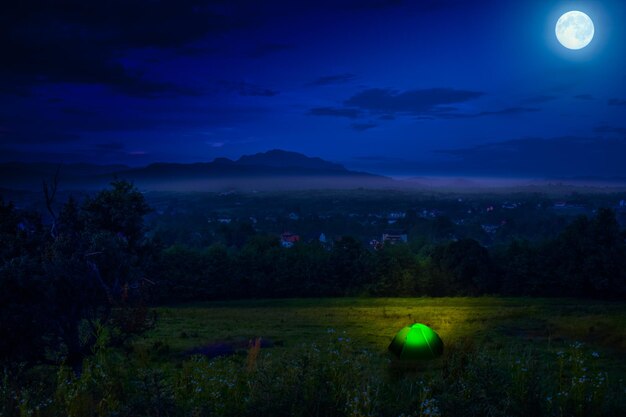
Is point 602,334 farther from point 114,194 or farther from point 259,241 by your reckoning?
point 259,241

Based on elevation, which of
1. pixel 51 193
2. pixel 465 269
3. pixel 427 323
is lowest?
pixel 465 269

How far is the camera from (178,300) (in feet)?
182

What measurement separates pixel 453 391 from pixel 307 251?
208 ft

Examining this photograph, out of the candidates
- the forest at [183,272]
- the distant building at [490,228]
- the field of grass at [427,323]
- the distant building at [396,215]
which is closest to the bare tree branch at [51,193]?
the forest at [183,272]

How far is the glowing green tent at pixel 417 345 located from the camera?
18.5 metres

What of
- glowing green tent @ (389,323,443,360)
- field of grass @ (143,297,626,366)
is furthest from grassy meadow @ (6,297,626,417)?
field of grass @ (143,297,626,366)

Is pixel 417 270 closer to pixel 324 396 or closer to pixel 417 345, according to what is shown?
pixel 417 345

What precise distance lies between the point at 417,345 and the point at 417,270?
41.5m

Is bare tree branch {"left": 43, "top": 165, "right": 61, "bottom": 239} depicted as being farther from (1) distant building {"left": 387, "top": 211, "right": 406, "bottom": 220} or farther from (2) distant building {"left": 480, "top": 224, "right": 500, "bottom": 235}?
(1) distant building {"left": 387, "top": 211, "right": 406, "bottom": 220}

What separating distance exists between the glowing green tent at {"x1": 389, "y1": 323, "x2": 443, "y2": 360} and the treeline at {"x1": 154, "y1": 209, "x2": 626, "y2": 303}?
3791 cm

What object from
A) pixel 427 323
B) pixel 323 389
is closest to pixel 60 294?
pixel 323 389

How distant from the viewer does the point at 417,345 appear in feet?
61.4

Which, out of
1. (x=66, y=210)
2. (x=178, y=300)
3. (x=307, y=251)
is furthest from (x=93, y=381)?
(x=307, y=251)

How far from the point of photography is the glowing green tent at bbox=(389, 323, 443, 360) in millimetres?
18453
